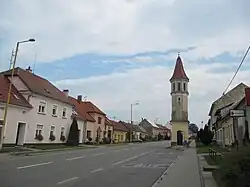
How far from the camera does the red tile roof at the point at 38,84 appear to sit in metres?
40.6

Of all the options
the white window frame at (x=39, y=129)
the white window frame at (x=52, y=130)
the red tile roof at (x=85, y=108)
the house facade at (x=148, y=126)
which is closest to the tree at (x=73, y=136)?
the white window frame at (x=52, y=130)

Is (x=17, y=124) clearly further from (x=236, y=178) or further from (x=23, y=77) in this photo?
(x=236, y=178)

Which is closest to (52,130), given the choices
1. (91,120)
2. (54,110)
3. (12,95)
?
(54,110)

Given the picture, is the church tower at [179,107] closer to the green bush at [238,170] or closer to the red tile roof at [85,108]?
the red tile roof at [85,108]

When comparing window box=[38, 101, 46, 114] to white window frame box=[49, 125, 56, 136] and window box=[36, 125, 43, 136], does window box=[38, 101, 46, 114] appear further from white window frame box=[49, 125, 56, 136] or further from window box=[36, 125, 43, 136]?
white window frame box=[49, 125, 56, 136]

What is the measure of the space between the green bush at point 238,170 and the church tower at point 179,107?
5529 cm

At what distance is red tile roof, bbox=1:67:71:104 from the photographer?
40.6 m

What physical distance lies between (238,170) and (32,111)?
110 ft

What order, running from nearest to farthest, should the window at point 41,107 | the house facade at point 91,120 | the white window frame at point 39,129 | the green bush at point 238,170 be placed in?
the green bush at point 238,170 < the white window frame at point 39,129 < the window at point 41,107 < the house facade at point 91,120

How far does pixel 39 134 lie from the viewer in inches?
1612

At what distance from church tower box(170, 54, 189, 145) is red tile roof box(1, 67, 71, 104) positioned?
25.9 meters

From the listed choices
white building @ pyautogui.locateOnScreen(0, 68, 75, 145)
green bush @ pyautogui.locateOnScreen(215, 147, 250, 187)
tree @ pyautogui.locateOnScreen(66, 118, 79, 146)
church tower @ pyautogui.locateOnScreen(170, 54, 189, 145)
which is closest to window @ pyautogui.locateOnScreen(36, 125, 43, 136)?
white building @ pyautogui.locateOnScreen(0, 68, 75, 145)

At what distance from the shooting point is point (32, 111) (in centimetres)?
3906

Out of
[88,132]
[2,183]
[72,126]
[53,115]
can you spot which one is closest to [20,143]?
[53,115]
